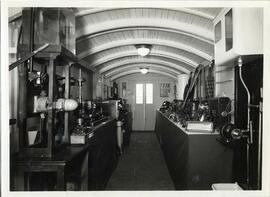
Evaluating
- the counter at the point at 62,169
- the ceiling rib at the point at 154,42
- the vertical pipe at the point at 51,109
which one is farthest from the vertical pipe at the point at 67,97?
the ceiling rib at the point at 154,42

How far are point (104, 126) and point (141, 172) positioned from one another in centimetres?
148

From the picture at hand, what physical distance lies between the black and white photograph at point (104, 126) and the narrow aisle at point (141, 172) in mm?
20

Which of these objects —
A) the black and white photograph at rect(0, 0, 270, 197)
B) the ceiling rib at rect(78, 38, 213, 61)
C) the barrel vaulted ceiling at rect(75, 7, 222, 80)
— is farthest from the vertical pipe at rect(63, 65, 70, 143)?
the ceiling rib at rect(78, 38, 213, 61)

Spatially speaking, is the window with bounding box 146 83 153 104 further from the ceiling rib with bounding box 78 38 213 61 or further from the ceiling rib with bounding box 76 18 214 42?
the ceiling rib with bounding box 76 18 214 42

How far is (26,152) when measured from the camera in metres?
2.26

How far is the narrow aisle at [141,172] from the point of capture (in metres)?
4.31

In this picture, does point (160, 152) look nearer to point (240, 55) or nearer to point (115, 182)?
point (115, 182)

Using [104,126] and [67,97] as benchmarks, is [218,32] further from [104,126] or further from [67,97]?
[104,126]

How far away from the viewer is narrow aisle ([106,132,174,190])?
4312 mm

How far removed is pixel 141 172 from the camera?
514 centimetres

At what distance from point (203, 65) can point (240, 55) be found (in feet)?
13.7

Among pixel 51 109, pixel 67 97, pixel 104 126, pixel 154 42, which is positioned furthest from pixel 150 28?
pixel 51 109

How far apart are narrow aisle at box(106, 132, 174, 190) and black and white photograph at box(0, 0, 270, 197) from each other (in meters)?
0.02
